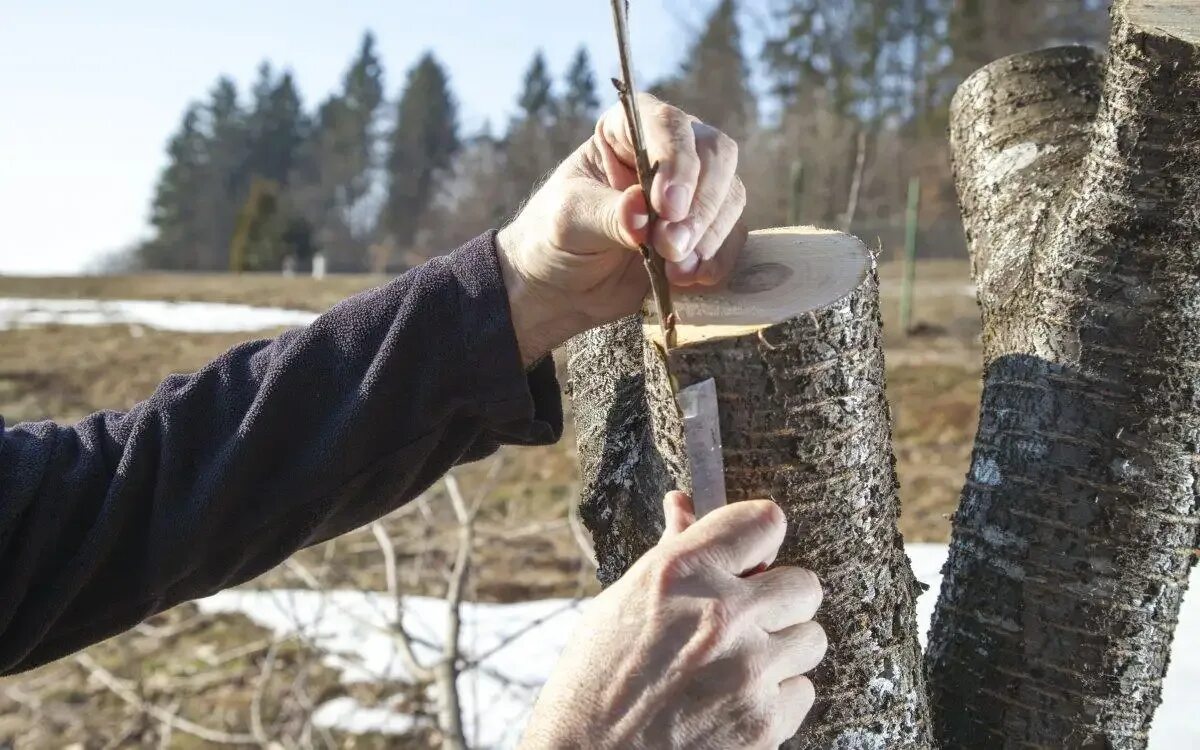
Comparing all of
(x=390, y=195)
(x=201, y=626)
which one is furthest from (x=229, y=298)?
(x=390, y=195)

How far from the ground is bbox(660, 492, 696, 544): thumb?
2.44m

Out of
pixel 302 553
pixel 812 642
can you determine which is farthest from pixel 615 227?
pixel 302 553

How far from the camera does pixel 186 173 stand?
129ft

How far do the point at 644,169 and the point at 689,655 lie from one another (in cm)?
51

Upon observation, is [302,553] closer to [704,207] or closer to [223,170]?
[704,207]

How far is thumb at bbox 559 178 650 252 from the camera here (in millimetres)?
1089

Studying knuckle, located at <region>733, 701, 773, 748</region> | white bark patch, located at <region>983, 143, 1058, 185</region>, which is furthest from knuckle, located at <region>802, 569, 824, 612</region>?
white bark patch, located at <region>983, 143, 1058, 185</region>

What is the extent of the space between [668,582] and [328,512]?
639 mm

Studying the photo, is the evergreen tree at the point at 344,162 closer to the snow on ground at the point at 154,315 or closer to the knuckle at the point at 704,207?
the snow on ground at the point at 154,315

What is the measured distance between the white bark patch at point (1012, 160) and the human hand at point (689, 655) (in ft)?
2.65

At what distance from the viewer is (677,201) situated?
3.45 feet

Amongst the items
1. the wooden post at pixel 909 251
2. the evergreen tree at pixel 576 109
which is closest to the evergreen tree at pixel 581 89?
the evergreen tree at pixel 576 109

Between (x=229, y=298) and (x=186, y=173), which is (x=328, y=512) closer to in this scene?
(x=229, y=298)

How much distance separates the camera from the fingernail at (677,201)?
1.05 m
